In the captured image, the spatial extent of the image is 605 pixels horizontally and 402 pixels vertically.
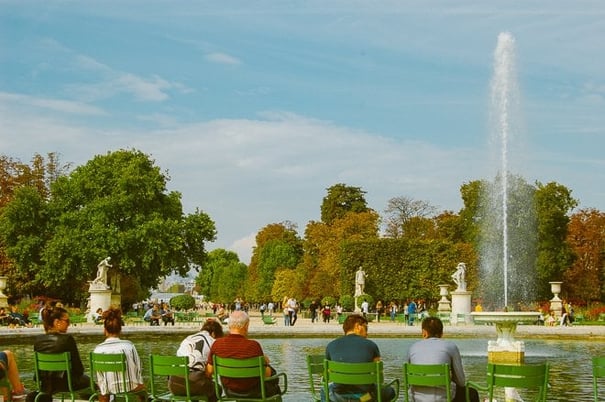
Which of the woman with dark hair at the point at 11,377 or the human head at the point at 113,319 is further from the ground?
the human head at the point at 113,319

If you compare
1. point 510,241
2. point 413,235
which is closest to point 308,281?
point 413,235

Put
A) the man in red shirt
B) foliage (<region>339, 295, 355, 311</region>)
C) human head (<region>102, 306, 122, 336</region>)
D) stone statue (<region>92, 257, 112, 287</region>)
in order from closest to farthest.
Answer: the man in red shirt < human head (<region>102, 306, 122, 336</region>) < stone statue (<region>92, 257, 112, 287</region>) < foliage (<region>339, 295, 355, 311</region>)

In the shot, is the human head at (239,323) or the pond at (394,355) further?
the pond at (394,355)

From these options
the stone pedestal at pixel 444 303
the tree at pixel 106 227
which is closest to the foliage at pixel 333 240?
the stone pedestal at pixel 444 303

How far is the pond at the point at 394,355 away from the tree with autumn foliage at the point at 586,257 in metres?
31.1

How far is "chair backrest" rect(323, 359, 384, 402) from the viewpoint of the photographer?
758 cm

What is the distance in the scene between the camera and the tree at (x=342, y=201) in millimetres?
77250

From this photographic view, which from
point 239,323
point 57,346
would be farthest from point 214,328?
point 57,346

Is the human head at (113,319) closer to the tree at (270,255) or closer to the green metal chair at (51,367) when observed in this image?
the green metal chair at (51,367)

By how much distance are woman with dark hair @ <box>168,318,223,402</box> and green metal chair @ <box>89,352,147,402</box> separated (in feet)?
1.09

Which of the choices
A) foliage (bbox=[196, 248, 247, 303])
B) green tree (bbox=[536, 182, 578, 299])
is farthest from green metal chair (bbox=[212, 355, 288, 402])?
foliage (bbox=[196, 248, 247, 303])

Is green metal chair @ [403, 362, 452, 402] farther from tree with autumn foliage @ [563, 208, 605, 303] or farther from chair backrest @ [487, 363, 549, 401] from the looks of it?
tree with autumn foliage @ [563, 208, 605, 303]

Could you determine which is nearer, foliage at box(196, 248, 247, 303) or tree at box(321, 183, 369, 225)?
tree at box(321, 183, 369, 225)

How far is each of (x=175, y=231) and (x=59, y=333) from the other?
115 feet
